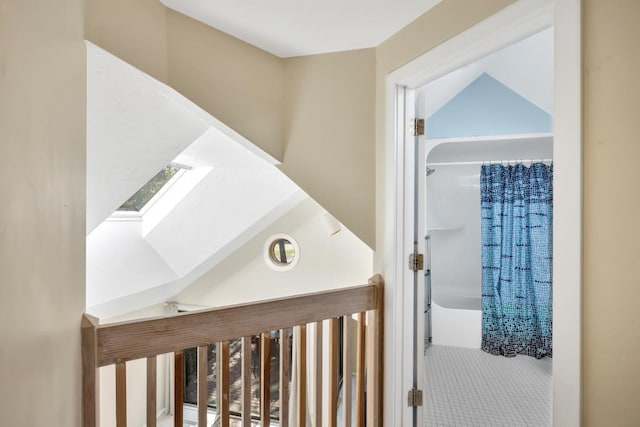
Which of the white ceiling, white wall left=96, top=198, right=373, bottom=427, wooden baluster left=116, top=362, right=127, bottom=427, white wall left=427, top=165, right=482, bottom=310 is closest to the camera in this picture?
wooden baluster left=116, top=362, right=127, bottom=427

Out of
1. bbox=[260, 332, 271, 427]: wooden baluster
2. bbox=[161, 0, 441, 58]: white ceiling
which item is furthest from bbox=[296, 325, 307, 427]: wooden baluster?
bbox=[161, 0, 441, 58]: white ceiling

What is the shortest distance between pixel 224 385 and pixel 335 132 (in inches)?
49.7

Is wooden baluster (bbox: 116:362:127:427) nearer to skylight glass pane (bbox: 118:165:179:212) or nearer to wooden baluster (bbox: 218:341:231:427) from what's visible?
wooden baluster (bbox: 218:341:231:427)

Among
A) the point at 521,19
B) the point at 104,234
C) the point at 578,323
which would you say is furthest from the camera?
the point at 104,234

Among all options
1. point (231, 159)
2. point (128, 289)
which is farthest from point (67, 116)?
point (128, 289)

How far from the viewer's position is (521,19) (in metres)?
1.14

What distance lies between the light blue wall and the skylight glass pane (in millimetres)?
2335

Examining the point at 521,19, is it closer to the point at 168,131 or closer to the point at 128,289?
the point at 168,131

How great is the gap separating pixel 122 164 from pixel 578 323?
1794mm

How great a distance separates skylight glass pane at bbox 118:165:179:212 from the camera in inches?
124

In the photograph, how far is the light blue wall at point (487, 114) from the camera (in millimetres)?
3336

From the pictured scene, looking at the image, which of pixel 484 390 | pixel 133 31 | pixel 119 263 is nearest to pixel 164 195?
pixel 119 263

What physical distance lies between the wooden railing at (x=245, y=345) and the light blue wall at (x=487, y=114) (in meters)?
2.18

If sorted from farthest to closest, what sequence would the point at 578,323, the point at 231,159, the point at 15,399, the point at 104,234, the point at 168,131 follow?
the point at 104,234
the point at 231,159
the point at 168,131
the point at 578,323
the point at 15,399
